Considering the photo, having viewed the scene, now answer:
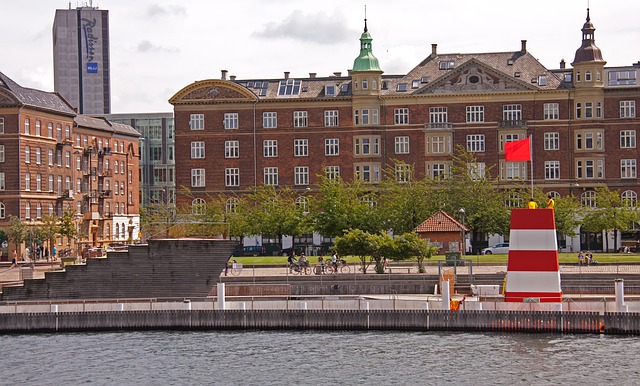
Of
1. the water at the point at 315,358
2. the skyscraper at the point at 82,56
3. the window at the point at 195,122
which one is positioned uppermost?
the skyscraper at the point at 82,56

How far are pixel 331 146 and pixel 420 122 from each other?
891 cm

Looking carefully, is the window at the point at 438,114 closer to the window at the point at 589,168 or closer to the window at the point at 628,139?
the window at the point at 589,168

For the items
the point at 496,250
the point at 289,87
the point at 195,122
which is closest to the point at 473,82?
the point at 289,87

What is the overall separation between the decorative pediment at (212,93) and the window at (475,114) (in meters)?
20.6

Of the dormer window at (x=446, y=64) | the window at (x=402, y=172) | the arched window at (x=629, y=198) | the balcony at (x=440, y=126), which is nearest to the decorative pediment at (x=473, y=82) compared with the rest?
the balcony at (x=440, y=126)

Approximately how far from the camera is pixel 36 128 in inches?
4203

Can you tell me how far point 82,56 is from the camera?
190m

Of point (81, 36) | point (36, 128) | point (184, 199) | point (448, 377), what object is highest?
point (81, 36)

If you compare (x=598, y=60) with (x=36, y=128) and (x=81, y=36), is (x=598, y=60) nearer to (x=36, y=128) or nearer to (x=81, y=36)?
(x=36, y=128)

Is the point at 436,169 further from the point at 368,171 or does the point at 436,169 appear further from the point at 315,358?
the point at 315,358

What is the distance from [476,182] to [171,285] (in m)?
43.7

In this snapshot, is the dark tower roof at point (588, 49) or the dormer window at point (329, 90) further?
the dormer window at point (329, 90)

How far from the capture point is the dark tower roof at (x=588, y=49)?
10481cm

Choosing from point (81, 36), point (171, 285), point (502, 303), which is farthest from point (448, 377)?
point (81, 36)
